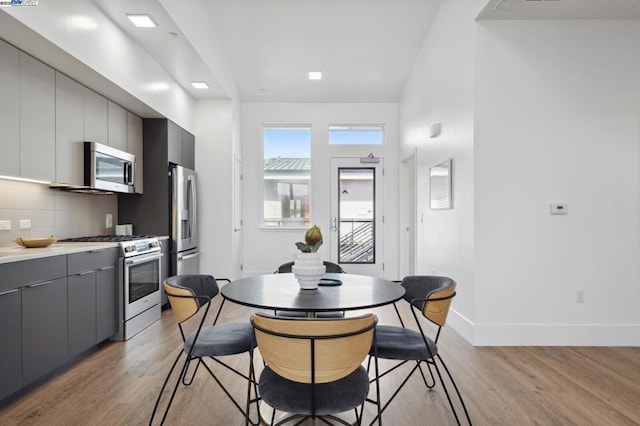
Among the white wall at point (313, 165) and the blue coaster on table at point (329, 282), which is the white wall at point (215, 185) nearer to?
the white wall at point (313, 165)

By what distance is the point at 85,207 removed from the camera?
12.8ft

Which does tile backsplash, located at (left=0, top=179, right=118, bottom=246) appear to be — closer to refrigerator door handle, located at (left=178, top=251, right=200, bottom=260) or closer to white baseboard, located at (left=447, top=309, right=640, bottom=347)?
refrigerator door handle, located at (left=178, top=251, right=200, bottom=260)

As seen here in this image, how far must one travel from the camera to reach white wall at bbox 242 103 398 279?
6934mm

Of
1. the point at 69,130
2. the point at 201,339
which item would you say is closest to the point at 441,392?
the point at 201,339

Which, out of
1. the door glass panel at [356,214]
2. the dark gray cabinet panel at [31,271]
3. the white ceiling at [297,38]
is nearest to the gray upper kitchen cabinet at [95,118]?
the white ceiling at [297,38]

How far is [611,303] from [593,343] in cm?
40

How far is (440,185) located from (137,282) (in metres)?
3.41

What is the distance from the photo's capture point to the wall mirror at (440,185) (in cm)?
407

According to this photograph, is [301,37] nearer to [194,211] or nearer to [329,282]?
[194,211]

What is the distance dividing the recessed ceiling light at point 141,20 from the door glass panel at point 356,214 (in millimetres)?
4147

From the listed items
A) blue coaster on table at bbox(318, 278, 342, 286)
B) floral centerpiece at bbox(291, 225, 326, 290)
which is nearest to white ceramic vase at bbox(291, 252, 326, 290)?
floral centerpiece at bbox(291, 225, 326, 290)

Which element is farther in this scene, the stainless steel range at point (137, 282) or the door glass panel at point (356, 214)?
the door glass panel at point (356, 214)

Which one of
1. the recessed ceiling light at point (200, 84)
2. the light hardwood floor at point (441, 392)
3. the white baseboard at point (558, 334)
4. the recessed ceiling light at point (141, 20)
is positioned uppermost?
the recessed ceiling light at point (200, 84)

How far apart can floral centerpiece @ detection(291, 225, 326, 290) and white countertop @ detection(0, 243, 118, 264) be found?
169cm
